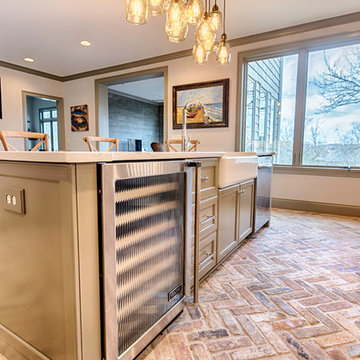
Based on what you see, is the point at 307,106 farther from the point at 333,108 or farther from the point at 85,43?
the point at 85,43

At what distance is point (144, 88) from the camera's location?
7.61 metres

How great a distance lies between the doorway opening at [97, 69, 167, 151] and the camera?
634 cm

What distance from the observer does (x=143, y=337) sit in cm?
109

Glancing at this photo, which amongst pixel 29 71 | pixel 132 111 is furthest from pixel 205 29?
pixel 132 111

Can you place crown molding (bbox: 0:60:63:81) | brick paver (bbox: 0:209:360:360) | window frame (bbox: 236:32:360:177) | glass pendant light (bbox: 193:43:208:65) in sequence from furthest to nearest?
crown molding (bbox: 0:60:63:81), window frame (bbox: 236:32:360:177), glass pendant light (bbox: 193:43:208:65), brick paver (bbox: 0:209:360:360)

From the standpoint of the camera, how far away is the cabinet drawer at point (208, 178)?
5.15 feet

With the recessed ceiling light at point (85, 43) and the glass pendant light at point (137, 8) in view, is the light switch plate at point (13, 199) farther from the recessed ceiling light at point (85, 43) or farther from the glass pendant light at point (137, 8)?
the recessed ceiling light at point (85, 43)

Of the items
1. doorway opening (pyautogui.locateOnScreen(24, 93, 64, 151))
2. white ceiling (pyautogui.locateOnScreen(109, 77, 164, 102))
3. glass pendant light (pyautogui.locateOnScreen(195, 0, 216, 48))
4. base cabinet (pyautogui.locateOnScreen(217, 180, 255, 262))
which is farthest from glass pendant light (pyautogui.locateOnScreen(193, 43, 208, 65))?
doorway opening (pyautogui.locateOnScreen(24, 93, 64, 151))

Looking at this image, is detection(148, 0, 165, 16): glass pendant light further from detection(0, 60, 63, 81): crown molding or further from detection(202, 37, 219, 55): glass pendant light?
detection(0, 60, 63, 81): crown molding

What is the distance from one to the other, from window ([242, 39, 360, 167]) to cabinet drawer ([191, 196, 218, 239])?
3.01m

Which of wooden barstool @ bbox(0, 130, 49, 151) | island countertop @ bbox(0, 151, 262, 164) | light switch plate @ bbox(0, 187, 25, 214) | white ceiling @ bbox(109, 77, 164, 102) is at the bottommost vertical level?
light switch plate @ bbox(0, 187, 25, 214)

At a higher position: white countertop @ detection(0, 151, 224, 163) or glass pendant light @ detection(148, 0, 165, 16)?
glass pendant light @ detection(148, 0, 165, 16)

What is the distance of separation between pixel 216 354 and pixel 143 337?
37 cm

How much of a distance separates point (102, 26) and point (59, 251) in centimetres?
422
